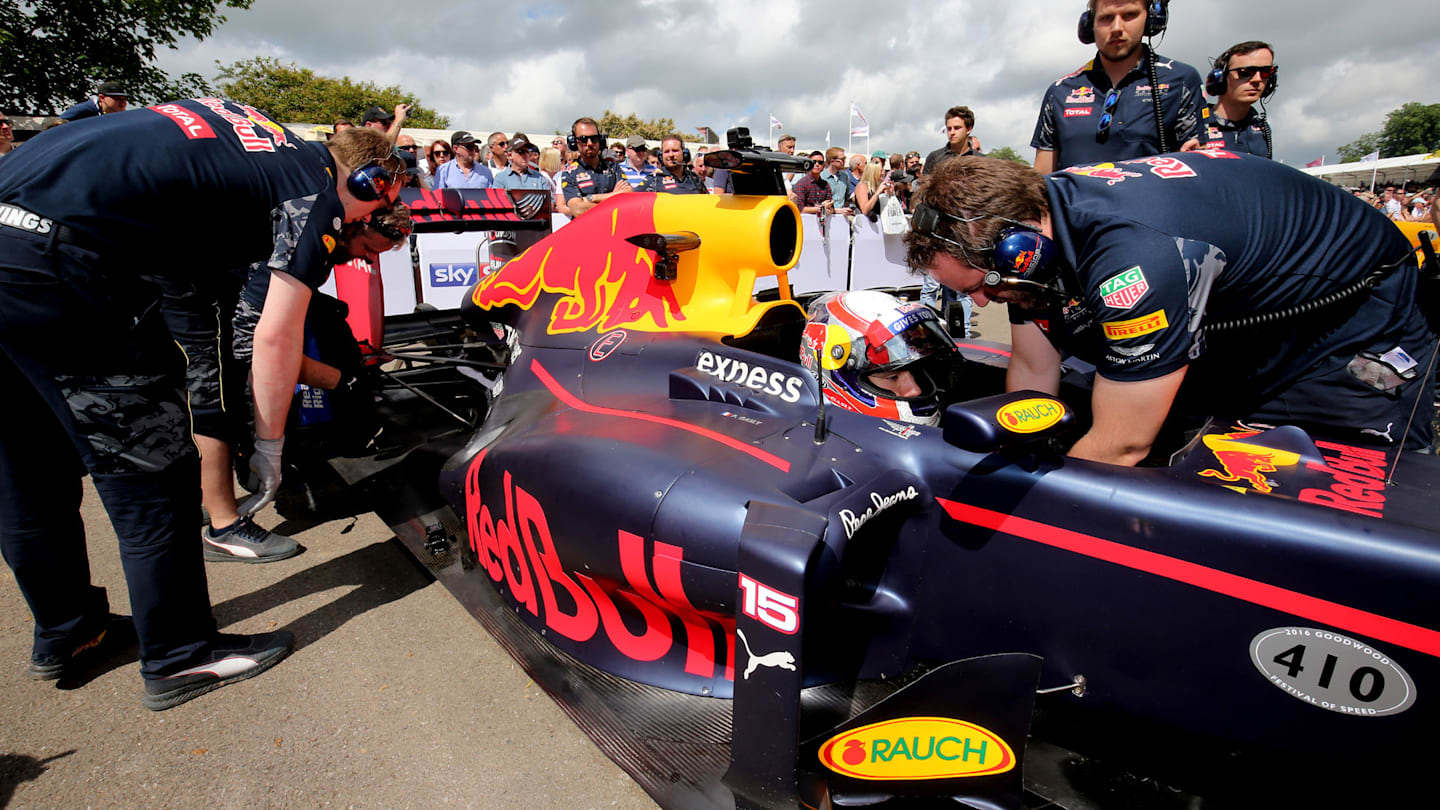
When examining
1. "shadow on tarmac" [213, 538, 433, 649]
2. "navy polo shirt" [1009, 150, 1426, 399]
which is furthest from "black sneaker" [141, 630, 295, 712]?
"navy polo shirt" [1009, 150, 1426, 399]

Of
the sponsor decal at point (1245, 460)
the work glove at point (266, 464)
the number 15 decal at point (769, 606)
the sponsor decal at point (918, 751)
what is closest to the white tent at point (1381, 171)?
the sponsor decal at point (1245, 460)

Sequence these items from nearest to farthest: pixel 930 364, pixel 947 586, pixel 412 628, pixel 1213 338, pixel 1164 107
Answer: pixel 947 586
pixel 1213 338
pixel 930 364
pixel 412 628
pixel 1164 107

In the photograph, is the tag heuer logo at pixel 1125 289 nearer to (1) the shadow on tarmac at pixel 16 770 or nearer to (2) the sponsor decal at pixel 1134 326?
(2) the sponsor decal at pixel 1134 326

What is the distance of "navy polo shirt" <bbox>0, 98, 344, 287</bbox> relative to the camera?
6.66ft

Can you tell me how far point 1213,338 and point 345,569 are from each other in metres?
3.57

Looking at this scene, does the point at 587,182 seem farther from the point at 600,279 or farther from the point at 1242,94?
the point at 1242,94

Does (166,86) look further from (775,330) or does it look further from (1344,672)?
(1344,672)

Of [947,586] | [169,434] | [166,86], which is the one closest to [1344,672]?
[947,586]

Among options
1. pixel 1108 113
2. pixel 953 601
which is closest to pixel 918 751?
pixel 953 601

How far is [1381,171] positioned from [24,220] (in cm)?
4779

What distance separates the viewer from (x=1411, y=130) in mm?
88000

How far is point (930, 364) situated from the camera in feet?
8.06

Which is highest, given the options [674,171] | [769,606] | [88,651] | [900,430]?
[674,171]

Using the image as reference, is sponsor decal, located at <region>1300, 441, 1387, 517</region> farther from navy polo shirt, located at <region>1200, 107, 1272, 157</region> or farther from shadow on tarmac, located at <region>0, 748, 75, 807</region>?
shadow on tarmac, located at <region>0, 748, 75, 807</region>
